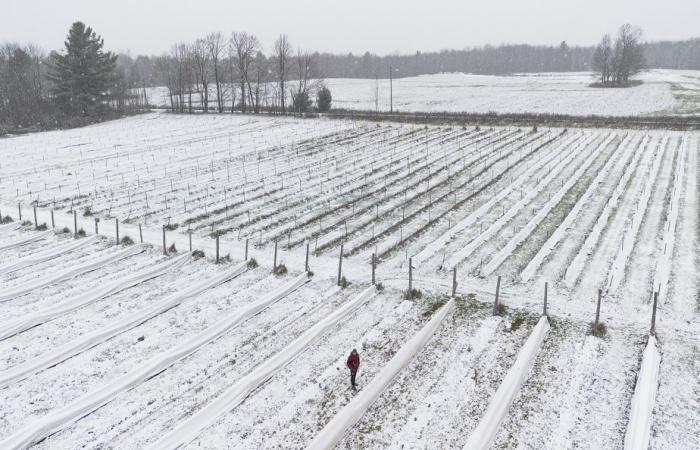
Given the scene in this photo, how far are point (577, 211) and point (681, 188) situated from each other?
28.4 feet

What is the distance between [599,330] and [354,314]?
7022 millimetres

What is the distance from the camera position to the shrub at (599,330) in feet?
48.5

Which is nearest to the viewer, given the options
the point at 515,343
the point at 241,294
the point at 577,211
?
the point at 515,343

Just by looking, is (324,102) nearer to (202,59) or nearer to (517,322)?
(202,59)

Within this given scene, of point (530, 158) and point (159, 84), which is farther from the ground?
point (159, 84)

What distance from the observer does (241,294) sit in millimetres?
17766

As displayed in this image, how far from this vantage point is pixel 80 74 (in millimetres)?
69750

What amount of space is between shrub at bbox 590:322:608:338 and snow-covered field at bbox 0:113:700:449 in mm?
184

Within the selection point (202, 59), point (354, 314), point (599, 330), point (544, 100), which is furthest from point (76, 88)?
point (599, 330)

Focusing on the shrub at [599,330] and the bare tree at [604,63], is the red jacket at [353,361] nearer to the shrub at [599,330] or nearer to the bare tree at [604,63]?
the shrub at [599,330]

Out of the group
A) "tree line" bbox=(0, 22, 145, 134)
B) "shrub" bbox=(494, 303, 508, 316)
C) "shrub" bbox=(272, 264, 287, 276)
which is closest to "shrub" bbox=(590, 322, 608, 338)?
"shrub" bbox=(494, 303, 508, 316)

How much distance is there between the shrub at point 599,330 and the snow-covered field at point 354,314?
7.2 inches

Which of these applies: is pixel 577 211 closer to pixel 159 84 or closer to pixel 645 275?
pixel 645 275

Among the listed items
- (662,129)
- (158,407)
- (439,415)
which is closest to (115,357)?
(158,407)
